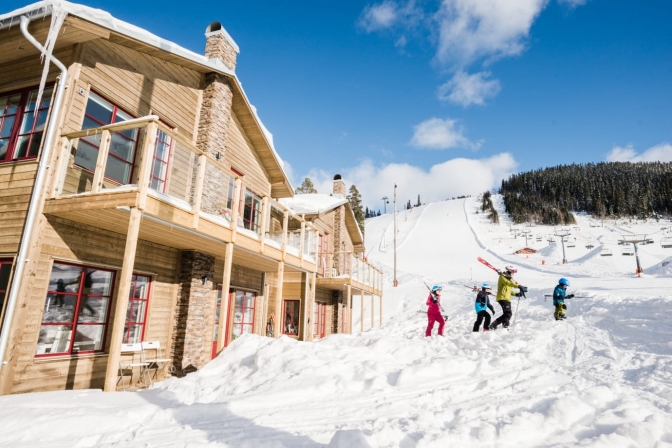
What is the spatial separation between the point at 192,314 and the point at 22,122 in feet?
16.8

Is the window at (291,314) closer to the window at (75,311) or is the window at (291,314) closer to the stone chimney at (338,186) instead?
the stone chimney at (338,186)

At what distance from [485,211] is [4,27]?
10391cm

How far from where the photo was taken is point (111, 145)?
739 centimetres

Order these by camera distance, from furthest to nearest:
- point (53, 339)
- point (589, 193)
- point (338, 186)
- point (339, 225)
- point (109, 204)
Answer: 1. point (589, 193)
2. point (338, 186)
3. point (339, 225)
4. point (53, 339)
5. point (109, 204)

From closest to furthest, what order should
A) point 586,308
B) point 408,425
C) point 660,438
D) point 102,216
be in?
point 660,438 → point 408,425 → point 102,216 → point 586,308

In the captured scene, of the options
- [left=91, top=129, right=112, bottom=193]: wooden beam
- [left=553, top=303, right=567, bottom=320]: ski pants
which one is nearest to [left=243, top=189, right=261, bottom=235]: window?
[left=91, top=129, right=112, bottom=193]: wooden beam

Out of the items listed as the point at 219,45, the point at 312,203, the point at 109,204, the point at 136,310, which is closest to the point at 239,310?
the point at 136,310

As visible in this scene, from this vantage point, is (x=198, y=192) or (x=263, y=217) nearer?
(x=198, y=192)

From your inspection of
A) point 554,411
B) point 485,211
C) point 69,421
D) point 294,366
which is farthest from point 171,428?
point 485,211

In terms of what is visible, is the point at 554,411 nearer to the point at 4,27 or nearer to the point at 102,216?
the point at 102,216

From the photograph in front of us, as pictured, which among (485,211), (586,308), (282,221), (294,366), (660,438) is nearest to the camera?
(660,438)

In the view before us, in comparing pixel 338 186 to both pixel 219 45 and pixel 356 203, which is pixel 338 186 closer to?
pixel 219 45

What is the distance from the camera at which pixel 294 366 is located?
5.98 metres

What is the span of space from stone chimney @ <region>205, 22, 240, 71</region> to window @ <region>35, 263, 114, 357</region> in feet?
22.3
